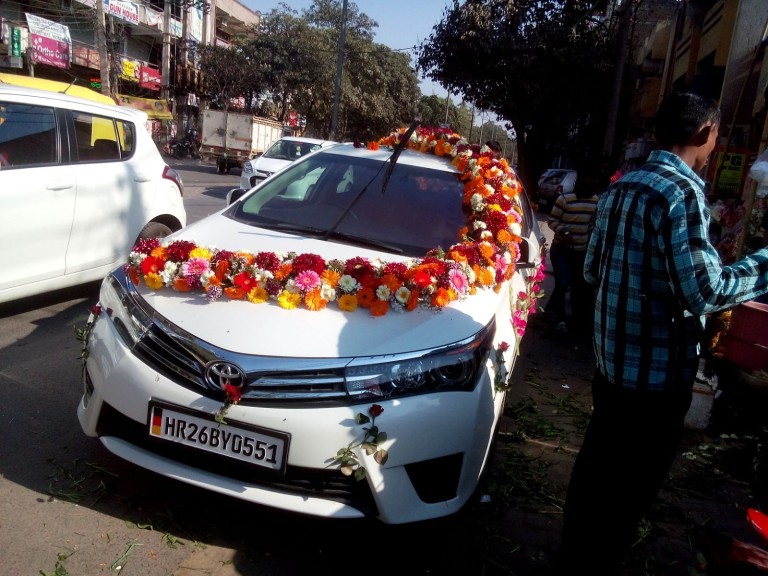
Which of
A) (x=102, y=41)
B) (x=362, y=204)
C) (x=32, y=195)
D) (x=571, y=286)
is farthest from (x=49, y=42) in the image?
(x=362, y=204)

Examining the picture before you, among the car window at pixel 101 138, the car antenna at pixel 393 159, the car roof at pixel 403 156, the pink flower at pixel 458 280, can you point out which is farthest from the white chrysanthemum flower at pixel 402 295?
the car window at pixel 101 138

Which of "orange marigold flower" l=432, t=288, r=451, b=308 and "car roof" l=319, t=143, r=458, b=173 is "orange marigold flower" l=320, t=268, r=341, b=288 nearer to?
"orange marigold flower" l=432, t=288, r=451, b=308

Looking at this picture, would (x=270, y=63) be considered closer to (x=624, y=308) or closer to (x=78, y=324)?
(x=78, y=324)

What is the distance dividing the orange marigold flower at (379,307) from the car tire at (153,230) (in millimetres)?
3670

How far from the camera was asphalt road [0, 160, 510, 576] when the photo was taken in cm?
254

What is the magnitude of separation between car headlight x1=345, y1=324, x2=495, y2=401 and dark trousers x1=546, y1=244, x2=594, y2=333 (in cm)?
404

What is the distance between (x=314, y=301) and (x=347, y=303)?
140 mm

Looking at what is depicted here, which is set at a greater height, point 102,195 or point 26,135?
point 26,135

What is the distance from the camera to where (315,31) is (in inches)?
1442

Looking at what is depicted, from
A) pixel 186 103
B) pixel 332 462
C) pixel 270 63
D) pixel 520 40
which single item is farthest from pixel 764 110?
pixel 186 103

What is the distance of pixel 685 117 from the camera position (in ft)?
6.64

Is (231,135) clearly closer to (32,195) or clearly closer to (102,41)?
(102,41)

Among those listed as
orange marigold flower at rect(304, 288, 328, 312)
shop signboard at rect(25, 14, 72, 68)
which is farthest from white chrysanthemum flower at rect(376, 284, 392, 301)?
shop signboard at rect(25, 14, 72, 68)

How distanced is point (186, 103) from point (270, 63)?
591 cm
